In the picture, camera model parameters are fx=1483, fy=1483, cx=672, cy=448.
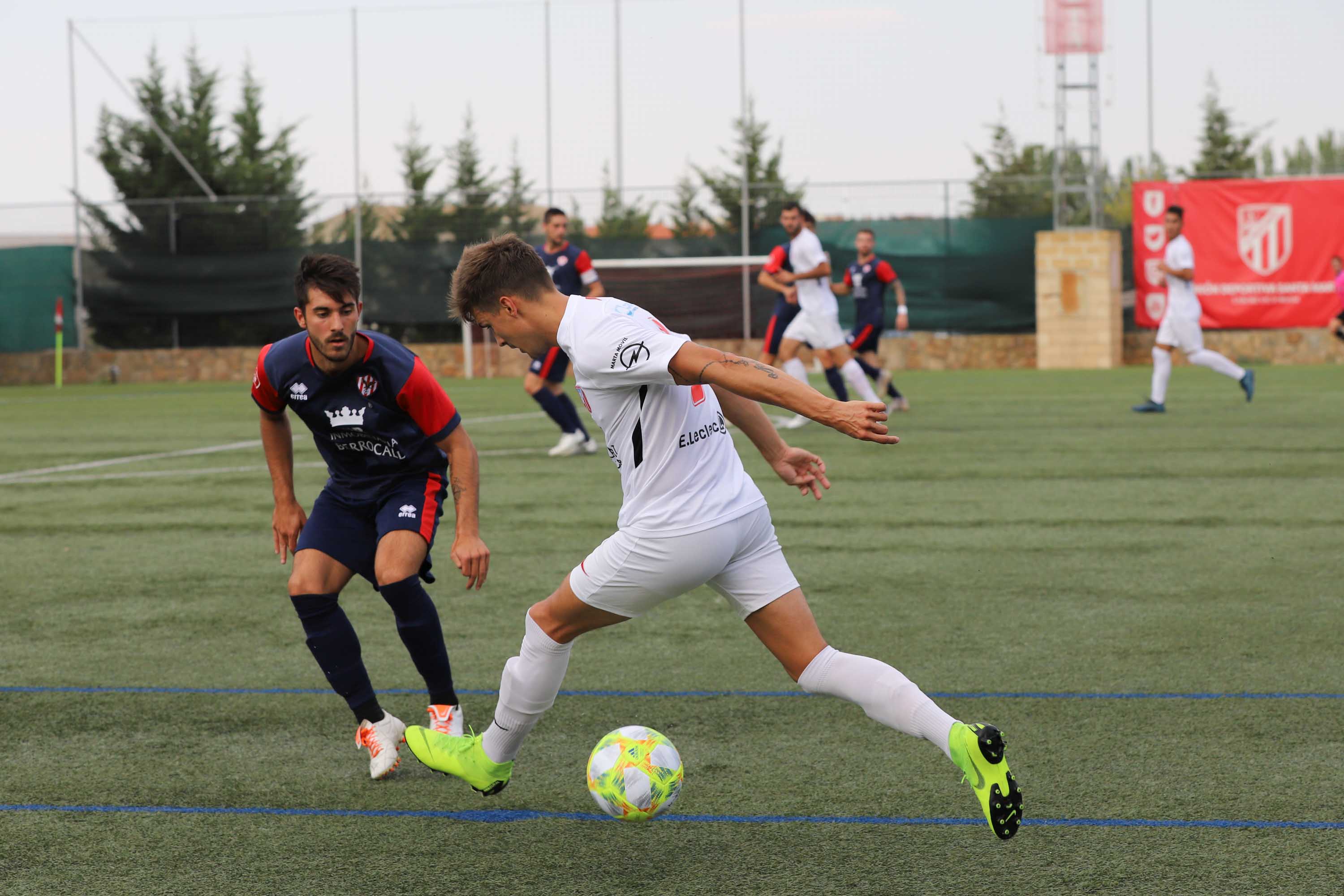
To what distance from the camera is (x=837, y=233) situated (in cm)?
2841

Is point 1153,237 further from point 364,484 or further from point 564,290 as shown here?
point 364,484

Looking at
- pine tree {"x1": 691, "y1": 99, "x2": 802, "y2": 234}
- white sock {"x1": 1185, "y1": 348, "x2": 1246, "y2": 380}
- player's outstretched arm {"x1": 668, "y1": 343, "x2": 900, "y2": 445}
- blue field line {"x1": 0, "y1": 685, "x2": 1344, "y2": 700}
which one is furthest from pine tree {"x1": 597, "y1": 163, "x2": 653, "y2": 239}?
player's outstretched arm {"x1": 668, "y1": 343, "x2": 900, "y2": 445}

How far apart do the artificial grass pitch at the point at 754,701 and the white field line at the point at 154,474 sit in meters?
0.80

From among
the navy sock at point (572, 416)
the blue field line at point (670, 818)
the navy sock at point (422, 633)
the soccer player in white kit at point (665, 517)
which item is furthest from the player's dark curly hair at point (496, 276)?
the navy sock at point (572, 416)

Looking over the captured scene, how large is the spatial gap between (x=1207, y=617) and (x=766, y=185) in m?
23.9

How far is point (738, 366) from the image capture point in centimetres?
329

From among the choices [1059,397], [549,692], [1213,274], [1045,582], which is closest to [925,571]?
[1045,582]

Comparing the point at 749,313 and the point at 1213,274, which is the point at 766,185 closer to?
the point at 749,313

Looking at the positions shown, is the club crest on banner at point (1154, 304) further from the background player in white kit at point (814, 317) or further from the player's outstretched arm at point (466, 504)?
the player's outstretched arm at point (466, 504)

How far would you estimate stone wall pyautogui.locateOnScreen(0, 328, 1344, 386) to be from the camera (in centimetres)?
2795

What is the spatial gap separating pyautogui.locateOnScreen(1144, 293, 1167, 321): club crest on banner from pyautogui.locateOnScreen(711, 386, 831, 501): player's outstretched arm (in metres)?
25.7

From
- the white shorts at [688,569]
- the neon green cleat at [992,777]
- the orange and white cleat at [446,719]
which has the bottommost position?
the orange and white cleat at [446,719]

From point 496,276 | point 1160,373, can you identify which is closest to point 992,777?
point 496,276

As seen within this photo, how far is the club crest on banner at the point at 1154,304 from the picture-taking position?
28078 millimetres
